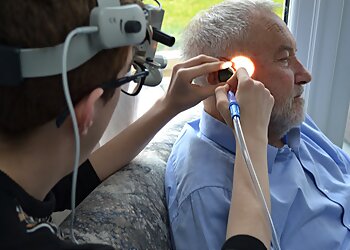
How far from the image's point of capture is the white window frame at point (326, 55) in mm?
1803

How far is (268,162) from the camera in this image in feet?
4.11

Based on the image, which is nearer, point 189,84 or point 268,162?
point 189,84

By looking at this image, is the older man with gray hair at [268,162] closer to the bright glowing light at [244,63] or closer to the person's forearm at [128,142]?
the bright glowing light at [244,63]

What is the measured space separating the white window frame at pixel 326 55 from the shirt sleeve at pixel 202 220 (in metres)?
0.98

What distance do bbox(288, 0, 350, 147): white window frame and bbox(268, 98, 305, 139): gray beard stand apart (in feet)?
2.02

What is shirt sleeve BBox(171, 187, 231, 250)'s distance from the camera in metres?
1.07

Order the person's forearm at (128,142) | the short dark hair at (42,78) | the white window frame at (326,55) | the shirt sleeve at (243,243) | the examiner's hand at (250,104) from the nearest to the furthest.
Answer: the short dark hair at (42,78) < the shirt sleeve at (243,243) < the examiner's hand at (250,104) < the person's forearm at (128,142) < the white window frame at (326,55)

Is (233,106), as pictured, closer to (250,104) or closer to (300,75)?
(250,104)

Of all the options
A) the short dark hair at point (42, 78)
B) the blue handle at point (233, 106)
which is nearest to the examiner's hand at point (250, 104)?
the blue handle at point (233, 106)

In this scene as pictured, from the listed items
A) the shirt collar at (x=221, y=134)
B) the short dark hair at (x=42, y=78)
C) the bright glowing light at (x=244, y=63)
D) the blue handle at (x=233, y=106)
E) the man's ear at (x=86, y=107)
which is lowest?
the shirt collar at (x=221, y=134)

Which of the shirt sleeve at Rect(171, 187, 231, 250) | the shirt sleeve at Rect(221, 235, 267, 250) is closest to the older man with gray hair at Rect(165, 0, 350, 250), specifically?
the shirt sleeve at Rect(171, 187, 231, 250)

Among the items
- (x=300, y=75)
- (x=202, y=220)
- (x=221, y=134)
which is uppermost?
(x=300, y=75)

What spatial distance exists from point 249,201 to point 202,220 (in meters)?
0.13

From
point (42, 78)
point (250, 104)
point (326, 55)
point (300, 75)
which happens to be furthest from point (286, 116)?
point (42, 78)
